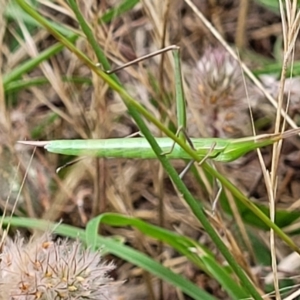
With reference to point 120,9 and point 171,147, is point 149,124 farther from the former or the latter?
point 171,147

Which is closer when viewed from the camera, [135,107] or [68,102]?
[135,107]

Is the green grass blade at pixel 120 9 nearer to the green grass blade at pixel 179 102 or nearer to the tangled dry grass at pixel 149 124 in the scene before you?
the tangled dry grass at pixel 149 124

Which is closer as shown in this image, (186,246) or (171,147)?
(171,147)

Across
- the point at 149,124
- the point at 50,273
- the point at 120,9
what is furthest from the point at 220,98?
the point at 50,273

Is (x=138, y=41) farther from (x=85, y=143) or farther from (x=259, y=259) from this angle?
(x=85, y=143)

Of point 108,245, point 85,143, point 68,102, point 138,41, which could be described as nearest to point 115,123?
point 68,102
